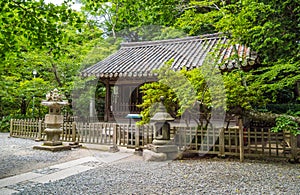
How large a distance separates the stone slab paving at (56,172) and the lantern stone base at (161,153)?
1.05 meters

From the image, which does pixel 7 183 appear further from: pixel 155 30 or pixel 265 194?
pixel 155 30

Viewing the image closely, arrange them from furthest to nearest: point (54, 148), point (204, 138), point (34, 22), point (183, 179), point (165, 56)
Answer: point (165, 56) → point (54, 148) → point (204, 138) → point (183, 179) → point (34, 22)

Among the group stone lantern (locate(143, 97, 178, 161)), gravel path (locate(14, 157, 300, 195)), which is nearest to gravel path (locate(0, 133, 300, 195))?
gravel path (locate(14, 157, 300, 195))

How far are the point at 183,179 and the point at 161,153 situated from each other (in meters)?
1.78

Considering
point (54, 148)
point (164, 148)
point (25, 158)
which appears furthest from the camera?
point (54, 148)

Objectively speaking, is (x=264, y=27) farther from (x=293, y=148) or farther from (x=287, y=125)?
(x=293, y=148)

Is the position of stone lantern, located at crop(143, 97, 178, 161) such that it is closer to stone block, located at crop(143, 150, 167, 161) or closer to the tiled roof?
stone block, located at crop(143, 150, 167, 161)

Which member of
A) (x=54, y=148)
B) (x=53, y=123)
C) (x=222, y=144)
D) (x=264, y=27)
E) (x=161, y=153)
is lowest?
(x=54, y=148)

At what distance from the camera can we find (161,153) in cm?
653

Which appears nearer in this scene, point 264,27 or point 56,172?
point 56,172

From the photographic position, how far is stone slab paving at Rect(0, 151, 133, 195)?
183 inches

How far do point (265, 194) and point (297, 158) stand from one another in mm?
2788

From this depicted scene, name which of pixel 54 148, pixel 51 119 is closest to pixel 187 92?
pixel 54 148

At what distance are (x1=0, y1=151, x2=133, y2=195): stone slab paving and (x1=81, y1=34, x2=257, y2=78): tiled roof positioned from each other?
12.8 feet
